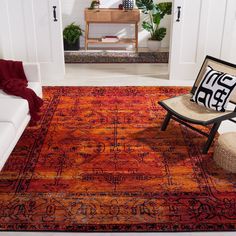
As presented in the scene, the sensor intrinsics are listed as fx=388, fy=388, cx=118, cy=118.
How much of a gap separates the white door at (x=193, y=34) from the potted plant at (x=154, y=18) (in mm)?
1596

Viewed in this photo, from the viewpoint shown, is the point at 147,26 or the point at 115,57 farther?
the point at 147,26

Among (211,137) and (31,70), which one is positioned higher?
(31,70)

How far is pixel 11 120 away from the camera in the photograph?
342cm

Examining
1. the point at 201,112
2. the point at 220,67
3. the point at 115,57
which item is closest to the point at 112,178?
the point at 201,112

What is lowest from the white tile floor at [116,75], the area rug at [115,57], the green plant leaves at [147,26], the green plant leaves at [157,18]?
the white tile floor at [116,75]

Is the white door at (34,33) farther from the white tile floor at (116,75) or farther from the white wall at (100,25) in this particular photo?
the white wall at (100,25)

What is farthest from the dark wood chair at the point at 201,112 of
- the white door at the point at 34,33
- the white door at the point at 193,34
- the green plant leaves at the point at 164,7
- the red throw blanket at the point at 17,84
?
the green plant leaves at the point at 164,7

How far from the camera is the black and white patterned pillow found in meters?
3.66

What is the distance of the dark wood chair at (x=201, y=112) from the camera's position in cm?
360

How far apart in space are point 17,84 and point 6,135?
102cm

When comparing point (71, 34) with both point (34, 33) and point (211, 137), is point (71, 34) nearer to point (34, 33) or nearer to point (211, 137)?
point (34, 33)

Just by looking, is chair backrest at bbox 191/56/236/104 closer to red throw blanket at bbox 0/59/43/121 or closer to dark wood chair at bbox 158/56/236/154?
dark wood chair at bbox 158/56/236/154

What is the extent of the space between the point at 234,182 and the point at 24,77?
8.39 feet

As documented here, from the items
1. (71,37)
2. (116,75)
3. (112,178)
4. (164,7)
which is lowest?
(112,178)
